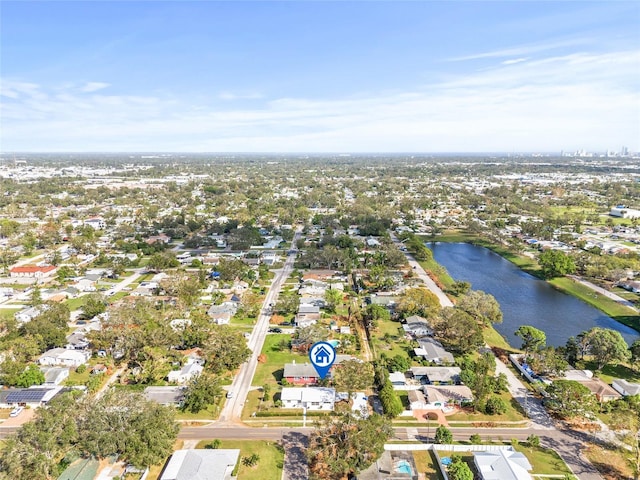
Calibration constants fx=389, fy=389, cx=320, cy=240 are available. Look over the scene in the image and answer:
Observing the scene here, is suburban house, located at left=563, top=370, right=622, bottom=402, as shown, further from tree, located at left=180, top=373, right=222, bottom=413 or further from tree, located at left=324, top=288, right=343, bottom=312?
tree, located at left=180, top=373, right=222, bottom=413

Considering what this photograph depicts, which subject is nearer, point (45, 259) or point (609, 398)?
point (609, 398)

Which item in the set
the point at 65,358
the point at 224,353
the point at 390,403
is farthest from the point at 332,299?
the point at 65,358

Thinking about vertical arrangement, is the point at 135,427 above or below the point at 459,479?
above

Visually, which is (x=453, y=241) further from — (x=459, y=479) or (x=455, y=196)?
(x=459, y=479)

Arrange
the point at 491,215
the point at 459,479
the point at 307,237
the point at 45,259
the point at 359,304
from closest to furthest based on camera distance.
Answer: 1. the point at 459,479
2. the point at 359,304
3. the point at 45,259
4. the point at 307,237
5. the point at 491,215

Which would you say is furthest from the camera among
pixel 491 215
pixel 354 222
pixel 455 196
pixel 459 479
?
pixel 455 196

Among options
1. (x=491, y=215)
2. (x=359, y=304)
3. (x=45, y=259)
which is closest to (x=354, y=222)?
(x=491, y=215)

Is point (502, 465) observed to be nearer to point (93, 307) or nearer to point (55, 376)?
point (55, 376)
